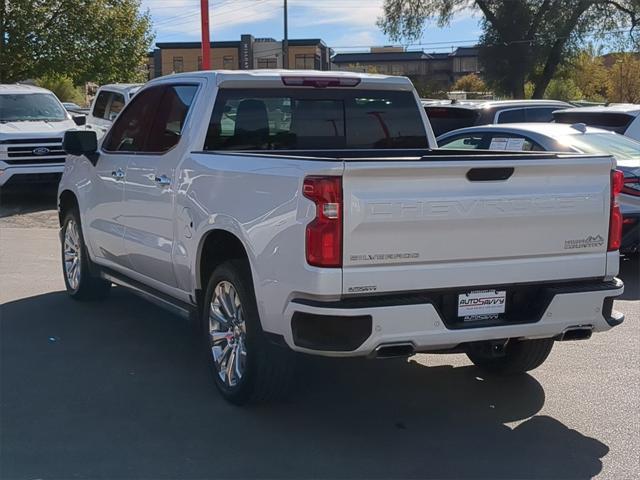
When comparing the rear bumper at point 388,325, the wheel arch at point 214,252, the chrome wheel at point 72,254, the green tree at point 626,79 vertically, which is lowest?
the chrome wheel at point 72,254

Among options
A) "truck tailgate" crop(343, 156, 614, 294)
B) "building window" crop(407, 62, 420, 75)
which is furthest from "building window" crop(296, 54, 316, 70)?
"truck tailgate" crop(343, 156, 614, 294)

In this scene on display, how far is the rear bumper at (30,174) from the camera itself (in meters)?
15.1

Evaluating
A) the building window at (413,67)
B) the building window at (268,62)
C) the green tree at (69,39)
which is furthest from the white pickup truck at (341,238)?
the building window at (413,67)

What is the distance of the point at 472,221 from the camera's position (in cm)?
458

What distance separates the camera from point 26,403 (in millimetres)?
5312

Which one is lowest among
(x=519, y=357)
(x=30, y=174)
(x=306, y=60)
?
(x=519, y=357)

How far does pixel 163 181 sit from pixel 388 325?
2302 millimetres

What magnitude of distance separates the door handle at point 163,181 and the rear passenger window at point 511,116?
774 centimetres

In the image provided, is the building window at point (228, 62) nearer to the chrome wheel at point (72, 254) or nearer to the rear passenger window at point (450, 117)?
the rear passenger window at point (450, 117)

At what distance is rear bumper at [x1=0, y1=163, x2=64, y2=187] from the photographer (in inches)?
594

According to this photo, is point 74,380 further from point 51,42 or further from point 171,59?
point 171,59

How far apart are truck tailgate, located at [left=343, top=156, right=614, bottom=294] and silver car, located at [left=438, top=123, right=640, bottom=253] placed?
3.95 meters

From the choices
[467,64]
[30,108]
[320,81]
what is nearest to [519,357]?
[320,81]

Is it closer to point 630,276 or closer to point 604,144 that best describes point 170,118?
point 604,144
